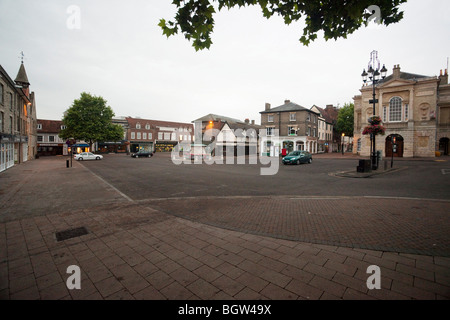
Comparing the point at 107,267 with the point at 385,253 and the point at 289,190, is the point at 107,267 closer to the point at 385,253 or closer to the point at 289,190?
the point at 385,253

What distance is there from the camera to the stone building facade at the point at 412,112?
30.6 metres

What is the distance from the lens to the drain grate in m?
4.77

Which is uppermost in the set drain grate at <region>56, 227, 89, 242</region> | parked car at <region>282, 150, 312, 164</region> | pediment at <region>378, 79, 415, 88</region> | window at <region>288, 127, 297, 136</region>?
pediment at <region>378, 79, 415, 88</region>

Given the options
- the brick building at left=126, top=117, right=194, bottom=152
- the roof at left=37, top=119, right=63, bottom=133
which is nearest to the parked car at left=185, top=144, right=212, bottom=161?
the brick building at left=126, top=117, right=194, bottom=152

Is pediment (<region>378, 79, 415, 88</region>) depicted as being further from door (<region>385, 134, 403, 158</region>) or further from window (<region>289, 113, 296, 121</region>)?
window (<region>289, 113, 296, 121</region>)

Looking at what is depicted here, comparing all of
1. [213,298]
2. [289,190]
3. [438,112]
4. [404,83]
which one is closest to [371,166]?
[289,190]

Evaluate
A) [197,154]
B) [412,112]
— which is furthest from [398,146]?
[197,154]

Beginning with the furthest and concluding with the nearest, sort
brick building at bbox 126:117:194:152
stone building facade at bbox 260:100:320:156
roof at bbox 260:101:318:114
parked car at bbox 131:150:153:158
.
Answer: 1. brick building at bbox 126:117:194:152
2. roof at bbox 260:101:318:114
3. stone building facade at bbox 260:100:320:156
4. parked car at bbox 131:150:153:158

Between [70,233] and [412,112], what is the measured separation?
42940 mm

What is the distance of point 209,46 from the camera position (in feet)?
15.8

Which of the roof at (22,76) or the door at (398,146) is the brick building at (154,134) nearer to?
the roof at (22,76)

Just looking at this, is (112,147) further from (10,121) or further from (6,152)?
(6,152)

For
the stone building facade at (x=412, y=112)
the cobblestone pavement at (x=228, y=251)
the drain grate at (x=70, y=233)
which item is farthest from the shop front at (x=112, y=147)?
the drain grate at (x=70, y=233)

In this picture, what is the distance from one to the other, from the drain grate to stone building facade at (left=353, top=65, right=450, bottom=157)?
36590 mm
